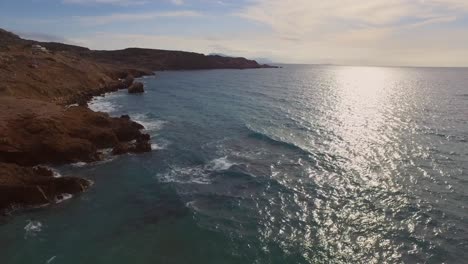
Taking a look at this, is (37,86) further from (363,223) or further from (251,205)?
(363,223)

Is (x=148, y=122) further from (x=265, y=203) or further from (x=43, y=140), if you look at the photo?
(x=265, y=203)

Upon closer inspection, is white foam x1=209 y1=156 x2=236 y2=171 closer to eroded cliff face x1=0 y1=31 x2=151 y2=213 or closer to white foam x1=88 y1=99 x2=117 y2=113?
eroded cliff face x1=0 y1=31 x2=151 y2=213

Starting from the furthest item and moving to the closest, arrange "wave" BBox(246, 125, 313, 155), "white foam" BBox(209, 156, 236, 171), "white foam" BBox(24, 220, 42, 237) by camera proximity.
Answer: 1. "wave" BBox(246, 125, 313, 155)
2. "white foam" BBox(209, 156, 236, 171)
3. "white foam" BBox(24, 220, 42, 237)

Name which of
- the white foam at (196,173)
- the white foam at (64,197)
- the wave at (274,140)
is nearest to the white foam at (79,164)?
the white foam at (64,197)

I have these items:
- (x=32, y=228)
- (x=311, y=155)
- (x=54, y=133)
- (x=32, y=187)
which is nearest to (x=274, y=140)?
(x=311, y=155)

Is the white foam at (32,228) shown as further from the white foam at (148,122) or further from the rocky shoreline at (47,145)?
the white foam at (148,122)

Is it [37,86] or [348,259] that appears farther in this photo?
[37,86]

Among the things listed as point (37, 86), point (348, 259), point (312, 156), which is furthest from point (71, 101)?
point (348, 259)

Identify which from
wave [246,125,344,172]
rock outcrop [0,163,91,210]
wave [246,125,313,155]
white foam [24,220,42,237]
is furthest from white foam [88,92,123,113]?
white foam [24,220,42,237]
